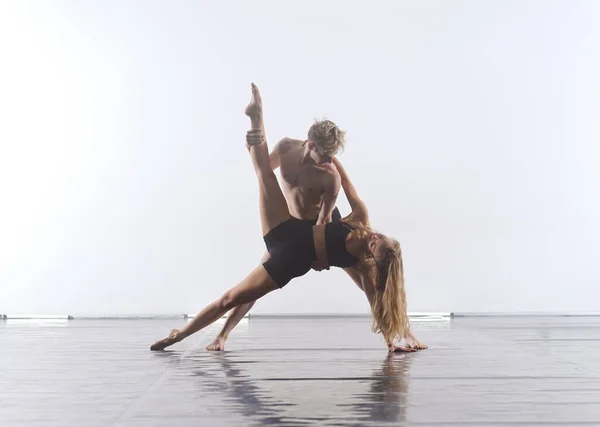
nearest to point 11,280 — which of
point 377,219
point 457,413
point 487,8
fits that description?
point 377,219

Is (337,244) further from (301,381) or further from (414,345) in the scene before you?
(301,381)

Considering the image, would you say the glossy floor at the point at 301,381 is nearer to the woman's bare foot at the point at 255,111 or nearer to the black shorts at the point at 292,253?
the black shorts at the point at 292,253

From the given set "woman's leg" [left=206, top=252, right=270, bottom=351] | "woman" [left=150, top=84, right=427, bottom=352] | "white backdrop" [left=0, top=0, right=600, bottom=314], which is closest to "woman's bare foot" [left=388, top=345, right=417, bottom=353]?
"woman" [left=150, top=84, right=427, bottom=352]

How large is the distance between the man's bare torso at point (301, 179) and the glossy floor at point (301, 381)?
2.16 ft

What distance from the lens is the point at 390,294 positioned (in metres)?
3.48

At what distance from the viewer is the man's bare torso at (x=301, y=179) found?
382cm

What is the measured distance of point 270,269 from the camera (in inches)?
139

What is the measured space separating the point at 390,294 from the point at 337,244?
0.30 m

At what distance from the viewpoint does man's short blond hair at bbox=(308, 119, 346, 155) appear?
364cm

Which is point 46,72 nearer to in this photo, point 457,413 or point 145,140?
point 145,140

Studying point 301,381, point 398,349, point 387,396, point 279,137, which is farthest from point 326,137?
point 279,137

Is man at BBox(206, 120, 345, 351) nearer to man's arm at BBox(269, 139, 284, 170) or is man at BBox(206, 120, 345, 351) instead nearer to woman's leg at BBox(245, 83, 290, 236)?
man's arm at BBox(269, 139, 284, 170)

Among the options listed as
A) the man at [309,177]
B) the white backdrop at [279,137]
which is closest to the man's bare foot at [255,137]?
the man at [309,177]

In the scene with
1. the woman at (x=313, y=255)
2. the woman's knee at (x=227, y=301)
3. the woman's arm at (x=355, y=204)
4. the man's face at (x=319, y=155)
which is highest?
the man's face at (x=319, y=155)
